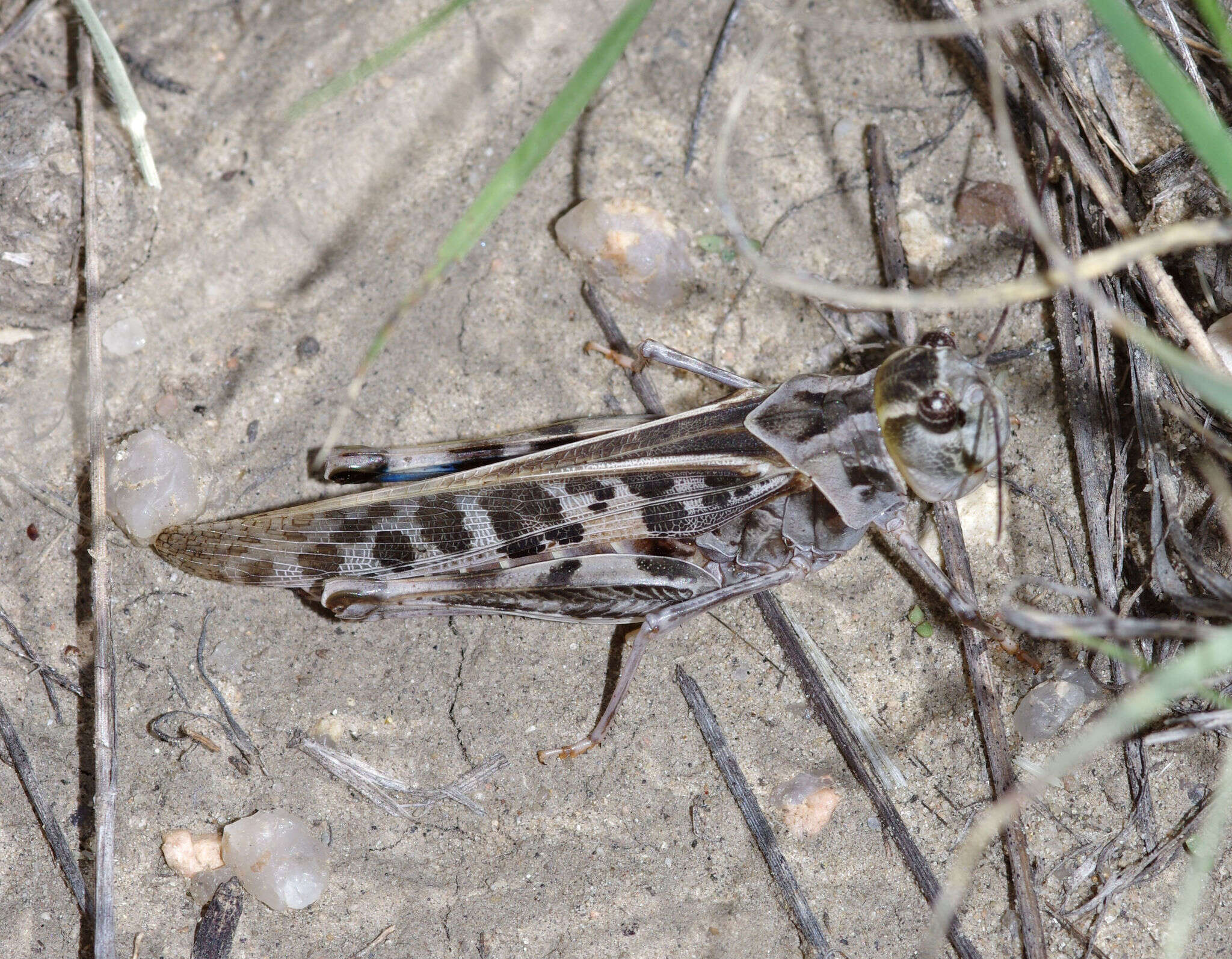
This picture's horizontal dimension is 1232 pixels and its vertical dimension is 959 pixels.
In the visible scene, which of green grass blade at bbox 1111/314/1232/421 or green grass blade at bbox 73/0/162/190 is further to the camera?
green grass blade at bbox 73/0/162/190

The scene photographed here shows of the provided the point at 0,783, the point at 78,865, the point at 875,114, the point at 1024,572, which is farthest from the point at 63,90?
the point at 1024,572

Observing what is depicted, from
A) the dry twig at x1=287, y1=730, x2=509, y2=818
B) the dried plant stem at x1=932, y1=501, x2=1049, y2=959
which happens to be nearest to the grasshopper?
the dried plant stem at x1=932, y1=501, x2=1049, y2=959

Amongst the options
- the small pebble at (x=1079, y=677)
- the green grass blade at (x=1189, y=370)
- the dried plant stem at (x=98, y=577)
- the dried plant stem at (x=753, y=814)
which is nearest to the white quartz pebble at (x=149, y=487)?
the dried plant stem at (x=98, y=577)

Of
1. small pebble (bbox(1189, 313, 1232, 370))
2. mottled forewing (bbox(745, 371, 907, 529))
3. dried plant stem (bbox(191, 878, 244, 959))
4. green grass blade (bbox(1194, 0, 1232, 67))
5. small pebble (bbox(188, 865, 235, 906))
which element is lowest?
dried plant stem (bbox(191, 878, 244, 959))

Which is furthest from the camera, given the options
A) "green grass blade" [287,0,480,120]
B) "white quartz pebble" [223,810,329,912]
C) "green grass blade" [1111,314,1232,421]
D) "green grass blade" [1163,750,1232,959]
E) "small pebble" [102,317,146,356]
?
"small pebble" [102,317,146,356]

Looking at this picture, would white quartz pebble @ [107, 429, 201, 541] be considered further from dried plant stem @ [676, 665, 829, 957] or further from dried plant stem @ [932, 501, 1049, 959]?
dried plant stem @ [932, 501, 1049, 959]

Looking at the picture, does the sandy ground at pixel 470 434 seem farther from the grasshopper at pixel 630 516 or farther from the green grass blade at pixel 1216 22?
the green grass blade at pixel 1216 22
